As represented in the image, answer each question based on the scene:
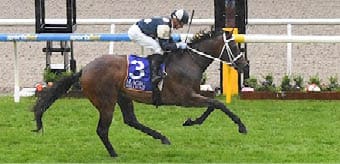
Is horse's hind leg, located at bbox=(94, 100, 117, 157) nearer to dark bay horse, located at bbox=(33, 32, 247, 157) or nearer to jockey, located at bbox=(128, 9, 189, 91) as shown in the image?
dark bay horse, located at bbox=(33, 32, 247, 157)

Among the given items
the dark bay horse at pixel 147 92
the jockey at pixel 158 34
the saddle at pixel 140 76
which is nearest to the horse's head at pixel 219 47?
the dark bay horse at pixel 147 92

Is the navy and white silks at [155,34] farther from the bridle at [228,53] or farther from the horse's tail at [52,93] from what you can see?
the horse's tail at [52,93]

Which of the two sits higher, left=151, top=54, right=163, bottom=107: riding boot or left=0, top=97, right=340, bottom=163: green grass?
left=151, top=54, right=163, bottom=107: riding boot

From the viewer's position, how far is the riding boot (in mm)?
9391

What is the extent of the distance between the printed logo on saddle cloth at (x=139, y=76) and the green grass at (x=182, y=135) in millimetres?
Answer: 641

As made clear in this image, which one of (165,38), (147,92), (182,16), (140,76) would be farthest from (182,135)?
(182,16)

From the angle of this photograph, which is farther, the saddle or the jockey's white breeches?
the jockey's white breeches

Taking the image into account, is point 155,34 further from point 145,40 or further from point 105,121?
point 105,121

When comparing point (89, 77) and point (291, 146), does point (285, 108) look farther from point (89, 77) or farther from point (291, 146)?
point (89, 77)

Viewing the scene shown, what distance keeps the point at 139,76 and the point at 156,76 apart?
0.53ft

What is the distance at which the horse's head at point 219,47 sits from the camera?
9758 millimetres

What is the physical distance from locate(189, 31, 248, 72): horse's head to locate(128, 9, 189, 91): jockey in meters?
0.22

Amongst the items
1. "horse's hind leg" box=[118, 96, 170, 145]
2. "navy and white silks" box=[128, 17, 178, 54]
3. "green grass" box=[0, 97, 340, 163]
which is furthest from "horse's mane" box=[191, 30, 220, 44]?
"green grass" box=[0, 97, 340, 163]

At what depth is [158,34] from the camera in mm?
9484
